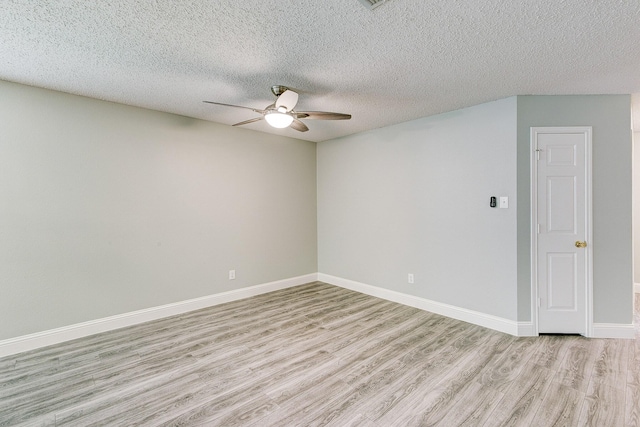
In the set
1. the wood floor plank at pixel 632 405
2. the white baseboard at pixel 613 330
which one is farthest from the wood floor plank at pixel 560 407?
the white baseboard at pixel 613 330

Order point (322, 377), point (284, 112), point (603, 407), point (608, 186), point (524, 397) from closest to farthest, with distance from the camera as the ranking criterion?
point (603, 407)
point (524, 397)
point (322, 377)
point (284, 112)
point (608, 186)

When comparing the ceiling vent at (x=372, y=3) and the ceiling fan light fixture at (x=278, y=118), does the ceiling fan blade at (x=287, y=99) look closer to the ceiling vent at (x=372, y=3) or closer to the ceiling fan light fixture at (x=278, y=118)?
the ceiling fan light fixture at (x=278, y=118)

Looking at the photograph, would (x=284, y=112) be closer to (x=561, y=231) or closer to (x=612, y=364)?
(x=561, y=231)

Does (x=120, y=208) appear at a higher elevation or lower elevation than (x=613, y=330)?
higher

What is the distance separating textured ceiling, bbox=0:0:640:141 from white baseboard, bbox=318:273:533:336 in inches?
96.1

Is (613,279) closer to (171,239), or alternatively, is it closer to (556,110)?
(556,110)

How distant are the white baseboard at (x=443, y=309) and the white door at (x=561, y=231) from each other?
273 millimetres

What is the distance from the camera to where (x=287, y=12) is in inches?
68.6

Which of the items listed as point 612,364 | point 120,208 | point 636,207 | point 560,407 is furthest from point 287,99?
point 636,207

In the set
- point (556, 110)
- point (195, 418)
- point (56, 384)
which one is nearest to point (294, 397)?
point (195, 418)

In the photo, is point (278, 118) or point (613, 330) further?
point (613, 330)

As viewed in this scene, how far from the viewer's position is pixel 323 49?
2.15 meters

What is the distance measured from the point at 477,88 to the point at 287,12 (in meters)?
2.09

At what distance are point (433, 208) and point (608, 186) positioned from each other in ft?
5.57
